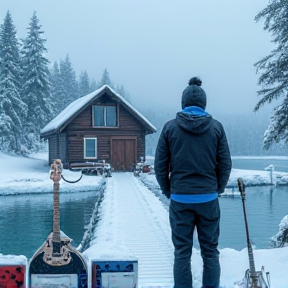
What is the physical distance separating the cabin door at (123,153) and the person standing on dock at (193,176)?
26.0m

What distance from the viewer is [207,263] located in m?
4.12

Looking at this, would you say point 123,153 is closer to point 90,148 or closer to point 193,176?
point 90,148

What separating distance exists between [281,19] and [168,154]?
7.86 metres

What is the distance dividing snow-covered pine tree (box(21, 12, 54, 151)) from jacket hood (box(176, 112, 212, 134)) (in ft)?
136

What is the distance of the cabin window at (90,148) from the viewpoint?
2962 centimetres

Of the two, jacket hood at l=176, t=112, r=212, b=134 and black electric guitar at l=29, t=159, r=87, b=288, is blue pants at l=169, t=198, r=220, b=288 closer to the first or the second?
jacket hood at l=176, t=112, r=212, b=134

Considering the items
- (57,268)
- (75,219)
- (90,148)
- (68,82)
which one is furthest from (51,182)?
(68,82)

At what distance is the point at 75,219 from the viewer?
49.7ft

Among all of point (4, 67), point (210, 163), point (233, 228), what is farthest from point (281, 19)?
point (4, 67)

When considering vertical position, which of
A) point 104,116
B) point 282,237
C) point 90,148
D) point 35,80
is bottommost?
point 282,237

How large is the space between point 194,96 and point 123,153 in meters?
26.2

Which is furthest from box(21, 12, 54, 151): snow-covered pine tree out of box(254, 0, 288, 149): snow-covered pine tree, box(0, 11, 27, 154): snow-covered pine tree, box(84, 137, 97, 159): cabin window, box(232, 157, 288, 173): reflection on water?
box(254, 0, 288, 149): snow-covered pine tree

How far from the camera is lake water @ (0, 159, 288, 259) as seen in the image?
1154 centimetres

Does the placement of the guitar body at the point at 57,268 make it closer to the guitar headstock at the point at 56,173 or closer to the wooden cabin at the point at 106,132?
the guitar headstock at the point at 56,173
